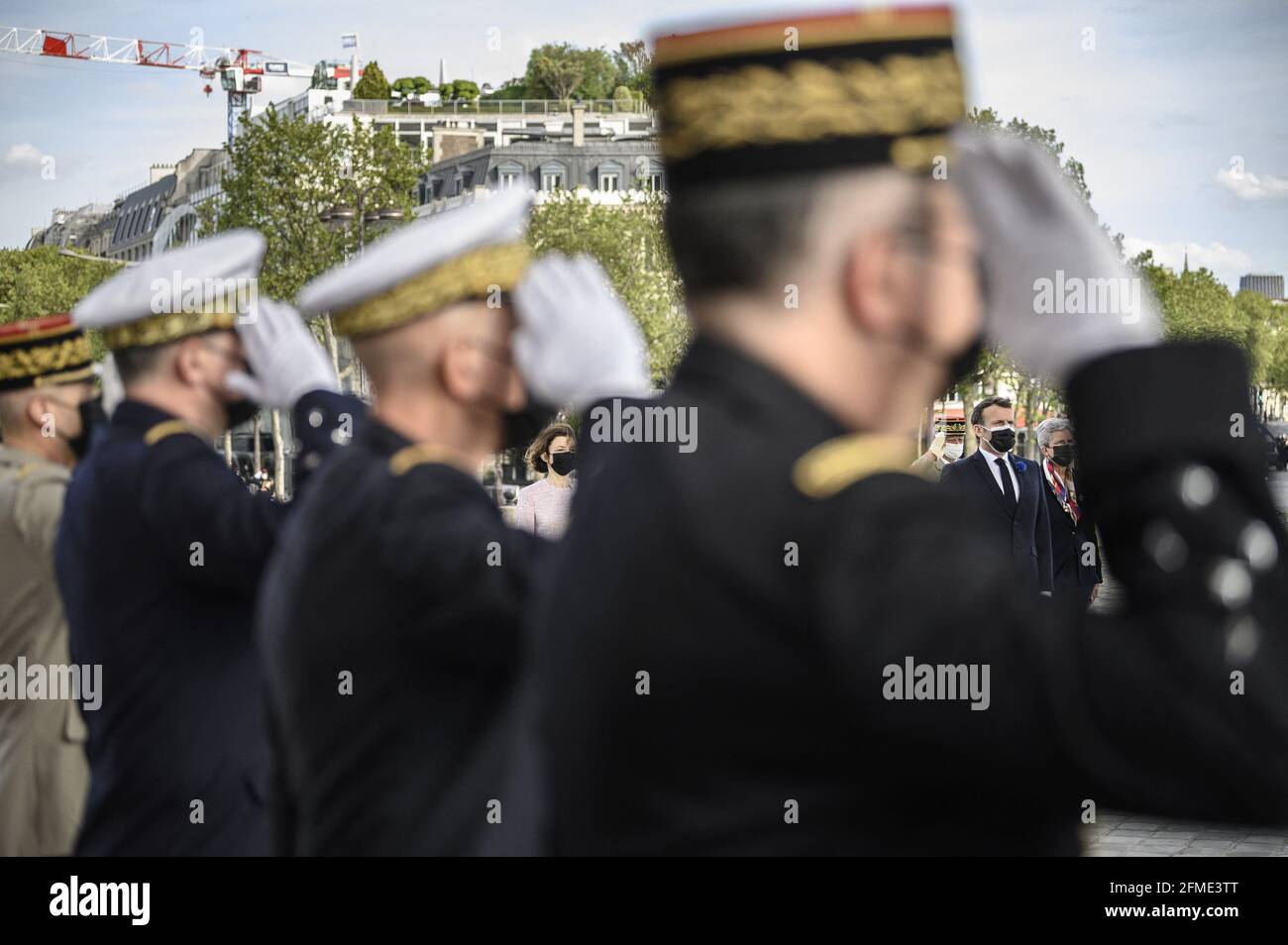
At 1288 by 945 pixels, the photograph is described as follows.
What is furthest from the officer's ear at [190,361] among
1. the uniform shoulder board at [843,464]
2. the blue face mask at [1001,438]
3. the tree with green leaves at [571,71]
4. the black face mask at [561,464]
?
the blue face mask at [1001,438]

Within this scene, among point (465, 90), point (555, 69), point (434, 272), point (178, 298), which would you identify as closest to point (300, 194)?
point (465, 90)

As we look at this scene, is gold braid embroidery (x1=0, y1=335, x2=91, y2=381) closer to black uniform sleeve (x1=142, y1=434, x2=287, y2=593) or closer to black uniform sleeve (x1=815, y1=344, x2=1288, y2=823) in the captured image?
black uniform sleeve (x1=142, y1=434, x2=287, y2=593)

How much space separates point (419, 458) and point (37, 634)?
1814 mm

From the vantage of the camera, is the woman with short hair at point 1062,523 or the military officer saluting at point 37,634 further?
the woman with short hair at point 1062,523

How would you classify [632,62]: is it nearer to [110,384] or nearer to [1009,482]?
[110,384]

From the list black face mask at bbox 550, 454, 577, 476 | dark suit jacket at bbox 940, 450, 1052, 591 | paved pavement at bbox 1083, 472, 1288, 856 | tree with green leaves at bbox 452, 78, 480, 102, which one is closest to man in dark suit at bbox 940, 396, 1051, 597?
dark suit jacket at bbox 940, 450, 1052, 591

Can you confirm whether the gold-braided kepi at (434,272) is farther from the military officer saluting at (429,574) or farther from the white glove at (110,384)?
the white glove at (110,384)

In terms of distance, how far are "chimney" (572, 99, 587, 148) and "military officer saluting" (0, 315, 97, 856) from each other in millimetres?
1287

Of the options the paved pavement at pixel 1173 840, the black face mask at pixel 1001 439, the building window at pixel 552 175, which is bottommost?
the paved pavement at pixel 1173 840

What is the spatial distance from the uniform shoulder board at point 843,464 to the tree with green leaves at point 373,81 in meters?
2.94

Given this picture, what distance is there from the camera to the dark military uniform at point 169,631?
3.48 metres

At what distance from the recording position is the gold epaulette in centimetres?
267

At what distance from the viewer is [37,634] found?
13.6ft

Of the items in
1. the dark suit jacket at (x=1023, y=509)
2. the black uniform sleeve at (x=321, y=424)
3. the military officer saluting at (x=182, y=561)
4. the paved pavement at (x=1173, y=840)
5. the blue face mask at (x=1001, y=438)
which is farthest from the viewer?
the blue face mask at (x=1001, y=438)
